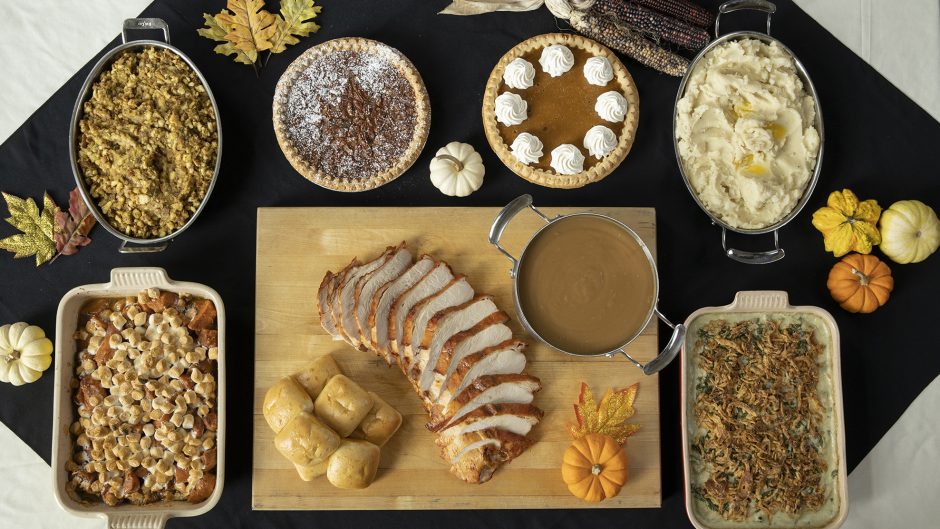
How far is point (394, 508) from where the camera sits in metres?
4.16

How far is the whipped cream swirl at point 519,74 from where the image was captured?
4258 millimetres

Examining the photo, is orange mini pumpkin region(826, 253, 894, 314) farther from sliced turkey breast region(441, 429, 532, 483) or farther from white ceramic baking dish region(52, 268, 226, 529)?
white ceramic baking dish region(52, 268, 226, 529)

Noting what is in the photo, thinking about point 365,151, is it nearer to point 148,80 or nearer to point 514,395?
point 148,80

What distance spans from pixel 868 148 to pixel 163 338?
15.2 feet

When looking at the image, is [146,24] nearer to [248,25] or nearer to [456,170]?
[248,25]

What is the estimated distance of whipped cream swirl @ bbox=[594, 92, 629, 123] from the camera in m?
4.24

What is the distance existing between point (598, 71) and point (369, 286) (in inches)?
75.0

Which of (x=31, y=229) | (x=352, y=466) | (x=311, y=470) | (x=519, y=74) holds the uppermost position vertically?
(x=519, y=74)

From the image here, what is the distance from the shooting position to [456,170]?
4.30m

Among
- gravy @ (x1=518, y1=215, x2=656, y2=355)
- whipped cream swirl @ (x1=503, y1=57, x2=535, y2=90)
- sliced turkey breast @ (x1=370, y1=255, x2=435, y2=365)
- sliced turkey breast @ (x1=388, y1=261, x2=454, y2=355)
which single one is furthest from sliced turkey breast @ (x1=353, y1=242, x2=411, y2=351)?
whipped cream swirl @ (x1=503, y1=57, x2=535, y2=90)

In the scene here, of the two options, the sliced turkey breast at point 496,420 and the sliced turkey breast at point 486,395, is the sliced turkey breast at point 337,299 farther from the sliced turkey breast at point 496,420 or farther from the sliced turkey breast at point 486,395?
the sliced turkey breast at point 496,420

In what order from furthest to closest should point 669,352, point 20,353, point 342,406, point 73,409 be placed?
point 20,353 → point 73,409 → point 342,406 → point 669,352

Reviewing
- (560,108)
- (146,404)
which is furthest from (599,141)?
(146,404)

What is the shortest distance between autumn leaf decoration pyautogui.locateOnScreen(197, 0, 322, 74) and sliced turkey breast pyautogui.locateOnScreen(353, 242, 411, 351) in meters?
1.59
